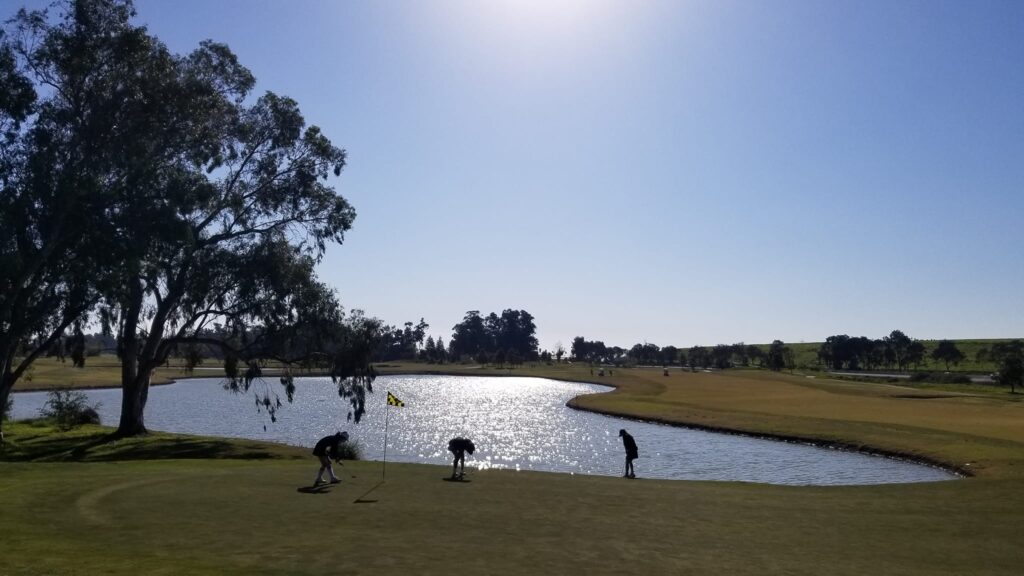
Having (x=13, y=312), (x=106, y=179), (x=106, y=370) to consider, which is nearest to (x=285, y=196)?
(x=106, y=179)

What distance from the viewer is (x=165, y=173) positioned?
38.2 meters

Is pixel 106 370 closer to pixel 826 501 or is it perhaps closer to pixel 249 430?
pixel 249 430

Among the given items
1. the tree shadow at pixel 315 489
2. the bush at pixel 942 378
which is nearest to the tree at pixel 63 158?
the tree shadow at pixel 315 489

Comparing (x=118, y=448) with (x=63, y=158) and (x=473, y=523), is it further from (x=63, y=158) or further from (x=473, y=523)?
(x=473, y=523)

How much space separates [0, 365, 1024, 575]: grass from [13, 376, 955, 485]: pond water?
40.6ft

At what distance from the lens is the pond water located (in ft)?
132

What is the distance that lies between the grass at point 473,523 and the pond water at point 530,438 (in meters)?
12.4

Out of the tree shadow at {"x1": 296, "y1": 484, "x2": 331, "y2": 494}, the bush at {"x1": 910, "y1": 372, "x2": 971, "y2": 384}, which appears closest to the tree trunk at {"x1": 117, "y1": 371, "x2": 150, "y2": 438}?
the tree shadow at {"x1": 296, "y1": 484, "x2": 331, "y2": 494}

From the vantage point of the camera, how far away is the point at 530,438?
57.7m

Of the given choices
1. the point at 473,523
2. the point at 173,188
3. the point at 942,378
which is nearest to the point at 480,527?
the point at 473,523

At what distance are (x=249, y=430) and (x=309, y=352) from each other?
15001mm

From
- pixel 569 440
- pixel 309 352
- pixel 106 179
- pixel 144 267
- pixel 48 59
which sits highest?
pixel 48 59

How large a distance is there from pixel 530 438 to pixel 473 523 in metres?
40.5

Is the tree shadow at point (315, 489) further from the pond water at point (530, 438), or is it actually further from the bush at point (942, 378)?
the bush at point (942, 378)
